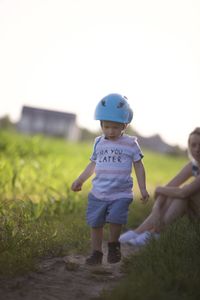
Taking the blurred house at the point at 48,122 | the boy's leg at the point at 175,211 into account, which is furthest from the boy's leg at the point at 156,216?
the blurred house at the point at 48,122

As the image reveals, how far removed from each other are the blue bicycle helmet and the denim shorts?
2.13 ft

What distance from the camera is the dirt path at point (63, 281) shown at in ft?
11.5

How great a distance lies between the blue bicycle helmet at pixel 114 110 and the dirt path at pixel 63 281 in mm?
1161

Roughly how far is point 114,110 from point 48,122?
260 ft

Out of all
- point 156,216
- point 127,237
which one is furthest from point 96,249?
point 156,216

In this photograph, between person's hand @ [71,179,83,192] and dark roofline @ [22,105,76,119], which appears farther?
dark roofline @ [22,105,76,119]

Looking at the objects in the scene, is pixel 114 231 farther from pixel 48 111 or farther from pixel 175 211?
pixel 48 111

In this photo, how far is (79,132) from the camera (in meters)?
86.2

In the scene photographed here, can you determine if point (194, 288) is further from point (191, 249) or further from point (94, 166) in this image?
point (94, 166)

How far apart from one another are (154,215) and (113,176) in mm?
1771

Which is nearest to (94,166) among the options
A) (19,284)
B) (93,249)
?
(93,249)

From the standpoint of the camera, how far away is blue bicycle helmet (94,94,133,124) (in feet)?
14.0

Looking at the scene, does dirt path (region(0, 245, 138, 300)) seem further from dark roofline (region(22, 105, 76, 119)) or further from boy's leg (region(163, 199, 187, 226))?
dark roofline (region(22, 105, 76, 119))

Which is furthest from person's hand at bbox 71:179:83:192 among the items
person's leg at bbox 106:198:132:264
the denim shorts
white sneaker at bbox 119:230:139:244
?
white sneaker at bbox 119:230:139:244
